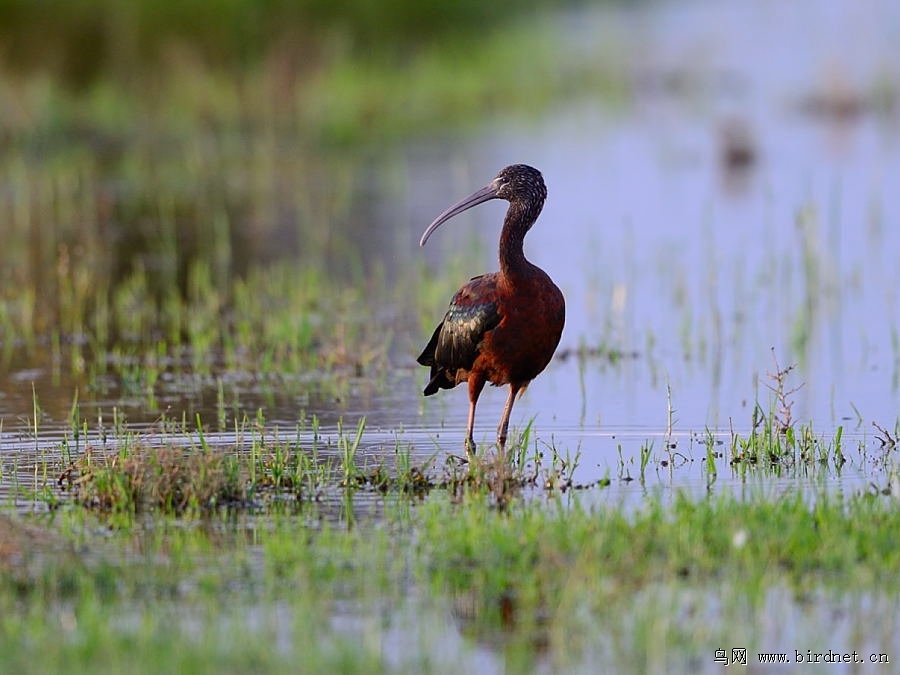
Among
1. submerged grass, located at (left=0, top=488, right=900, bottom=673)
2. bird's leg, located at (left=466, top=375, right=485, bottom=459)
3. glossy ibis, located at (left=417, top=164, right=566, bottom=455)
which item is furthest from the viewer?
bird's leg, located at (left=466, top=375, right=485, bottom=459)

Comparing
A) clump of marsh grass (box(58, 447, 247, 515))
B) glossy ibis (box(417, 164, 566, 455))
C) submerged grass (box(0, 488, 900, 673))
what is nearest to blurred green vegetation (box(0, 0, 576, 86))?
glossy ibis (box(417, 164, 566, 455))

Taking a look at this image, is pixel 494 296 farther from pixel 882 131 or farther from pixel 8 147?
pixel 882 131

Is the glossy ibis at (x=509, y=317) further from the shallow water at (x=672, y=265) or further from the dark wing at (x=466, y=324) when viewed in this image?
the shallow water at (x=672, y=265)

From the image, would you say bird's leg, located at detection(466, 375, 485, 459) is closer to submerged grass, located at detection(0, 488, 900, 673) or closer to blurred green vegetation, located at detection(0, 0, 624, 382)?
submerged grass, located at detection(0, 488, 900, 673)

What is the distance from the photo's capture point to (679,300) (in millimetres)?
13398

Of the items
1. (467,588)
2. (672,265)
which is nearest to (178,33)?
(672,265)

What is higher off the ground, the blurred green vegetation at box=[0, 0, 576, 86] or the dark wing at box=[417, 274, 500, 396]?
the blurred green vegetation at box=[0, 0, 576, 86]

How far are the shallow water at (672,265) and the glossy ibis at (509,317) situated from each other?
1.48 ft

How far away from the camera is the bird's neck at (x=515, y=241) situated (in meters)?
8.40

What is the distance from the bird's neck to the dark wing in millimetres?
119

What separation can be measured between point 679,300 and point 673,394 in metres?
2.92

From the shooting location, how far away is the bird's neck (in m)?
8.40

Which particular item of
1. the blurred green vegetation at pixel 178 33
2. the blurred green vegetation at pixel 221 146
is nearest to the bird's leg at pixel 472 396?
the blurred green vegetation at pixel 221 146

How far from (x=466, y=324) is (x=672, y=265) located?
23.1 ft
